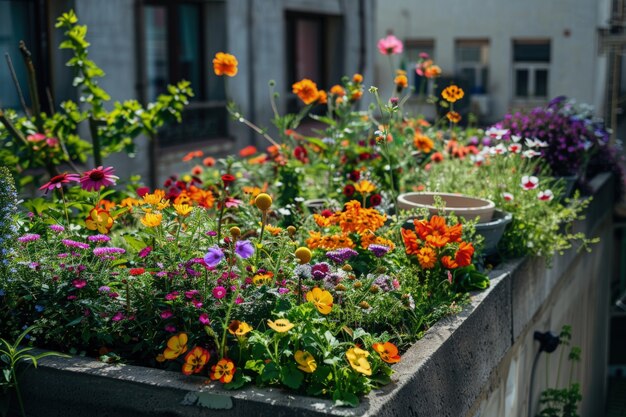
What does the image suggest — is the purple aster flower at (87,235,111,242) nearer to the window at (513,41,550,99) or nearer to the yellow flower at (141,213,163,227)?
the yellow flower at (141,213,163,227)

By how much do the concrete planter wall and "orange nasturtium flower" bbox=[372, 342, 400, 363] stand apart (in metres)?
0.07

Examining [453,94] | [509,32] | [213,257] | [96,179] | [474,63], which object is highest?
[509,32]

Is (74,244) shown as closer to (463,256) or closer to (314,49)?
(463,256)

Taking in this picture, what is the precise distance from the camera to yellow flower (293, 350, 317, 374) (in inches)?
108

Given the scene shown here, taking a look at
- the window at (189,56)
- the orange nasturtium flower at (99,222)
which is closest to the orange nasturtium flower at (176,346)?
the orange nasturtium flower at (99,222)

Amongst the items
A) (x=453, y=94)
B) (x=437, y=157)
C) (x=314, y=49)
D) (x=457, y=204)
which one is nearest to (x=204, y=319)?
(x=457, y=204)

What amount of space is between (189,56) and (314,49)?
3.33 m

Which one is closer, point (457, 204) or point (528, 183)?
point (457, 204)

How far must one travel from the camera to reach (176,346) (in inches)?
116

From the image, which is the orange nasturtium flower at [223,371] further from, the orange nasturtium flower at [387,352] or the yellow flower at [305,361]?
the orange nasturtium flower at [387,352]

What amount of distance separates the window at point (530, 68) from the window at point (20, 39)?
1640 centimetres

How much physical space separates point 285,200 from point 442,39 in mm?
18787

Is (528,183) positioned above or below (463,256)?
above

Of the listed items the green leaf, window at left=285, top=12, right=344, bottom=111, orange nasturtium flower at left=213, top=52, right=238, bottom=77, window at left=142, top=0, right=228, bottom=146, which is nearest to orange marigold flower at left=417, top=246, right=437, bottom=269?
the green leaf
